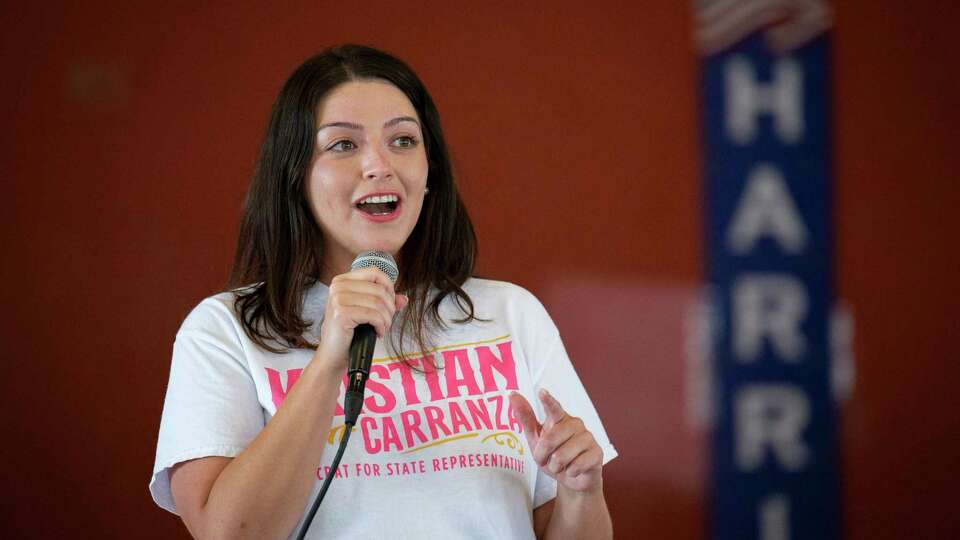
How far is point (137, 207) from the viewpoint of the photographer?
2.38 metres

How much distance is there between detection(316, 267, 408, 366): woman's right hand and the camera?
1124 millimetres

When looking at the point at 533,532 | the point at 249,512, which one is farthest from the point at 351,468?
the point at 533,532

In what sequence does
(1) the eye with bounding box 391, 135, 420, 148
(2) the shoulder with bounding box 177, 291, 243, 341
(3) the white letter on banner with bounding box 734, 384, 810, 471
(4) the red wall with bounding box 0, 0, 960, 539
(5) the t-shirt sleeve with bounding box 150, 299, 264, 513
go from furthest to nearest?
(3) the white letter on banner with bounding box 734, 384, 810, 471 → (4) the red wall with bounding box 0, 0, 960, 539 → (1) the eye with bounding box 391, 135, 420, 148 → (2) the shoulder with bounding box 177, 291, 243, 341 → (5) the t-shirt sleeve with bounding box 150, 299, 264, 513

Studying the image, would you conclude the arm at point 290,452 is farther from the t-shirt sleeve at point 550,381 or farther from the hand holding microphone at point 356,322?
the t-shirt sleeve at point 550,381

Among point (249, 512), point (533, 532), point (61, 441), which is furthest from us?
point (61, 441)

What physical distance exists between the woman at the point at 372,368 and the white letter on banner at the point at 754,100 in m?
1.37

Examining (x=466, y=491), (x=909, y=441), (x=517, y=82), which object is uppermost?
(x=517, y=82)

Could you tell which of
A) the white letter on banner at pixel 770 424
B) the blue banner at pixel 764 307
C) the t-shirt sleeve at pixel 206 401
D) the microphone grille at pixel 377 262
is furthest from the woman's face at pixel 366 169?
the white letter on banner at pixel 770 424

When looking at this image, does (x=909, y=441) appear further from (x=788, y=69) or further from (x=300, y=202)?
(x=300, y=202)

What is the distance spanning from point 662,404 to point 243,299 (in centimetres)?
158

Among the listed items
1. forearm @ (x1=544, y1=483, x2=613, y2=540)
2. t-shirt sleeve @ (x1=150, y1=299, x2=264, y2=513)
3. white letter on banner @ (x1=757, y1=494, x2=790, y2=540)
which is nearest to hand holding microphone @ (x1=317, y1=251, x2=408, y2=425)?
t-shirt sleeve @ (x1=150, y1=299, x2=264, y2=513)

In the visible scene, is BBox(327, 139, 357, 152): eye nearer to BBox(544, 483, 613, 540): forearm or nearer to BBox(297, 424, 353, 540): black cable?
BBox(297, 424, 353, 540): black cable

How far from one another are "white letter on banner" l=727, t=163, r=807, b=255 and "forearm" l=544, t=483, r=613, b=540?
4.87ft

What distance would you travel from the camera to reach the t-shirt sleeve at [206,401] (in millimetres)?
1241
